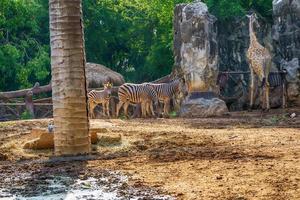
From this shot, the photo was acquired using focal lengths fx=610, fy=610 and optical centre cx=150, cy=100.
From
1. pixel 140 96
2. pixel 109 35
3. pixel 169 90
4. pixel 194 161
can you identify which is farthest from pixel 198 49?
pixel 109 35

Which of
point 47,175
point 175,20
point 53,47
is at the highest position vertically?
point 175,20

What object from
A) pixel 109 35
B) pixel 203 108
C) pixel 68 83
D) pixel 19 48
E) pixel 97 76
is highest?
pixel 109 35

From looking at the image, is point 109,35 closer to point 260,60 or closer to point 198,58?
point 198,58

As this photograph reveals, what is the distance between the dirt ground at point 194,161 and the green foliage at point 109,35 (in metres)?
11.6

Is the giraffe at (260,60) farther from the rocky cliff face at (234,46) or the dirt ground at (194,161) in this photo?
the dirt ground at (194,161)

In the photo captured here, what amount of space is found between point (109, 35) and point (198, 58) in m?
12.7

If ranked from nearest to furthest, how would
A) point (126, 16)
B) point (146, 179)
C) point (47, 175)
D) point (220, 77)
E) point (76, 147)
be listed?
point (146, 179) → point (47, 175) → point (76, 147) → point (220, 77) → point (126, 16)

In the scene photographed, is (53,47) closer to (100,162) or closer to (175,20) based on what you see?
(100,162)

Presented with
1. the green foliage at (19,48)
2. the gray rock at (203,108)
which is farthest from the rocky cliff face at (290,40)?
the green foliage at (19,48)

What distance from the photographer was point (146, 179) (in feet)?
21.0

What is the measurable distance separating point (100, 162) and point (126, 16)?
2216cm

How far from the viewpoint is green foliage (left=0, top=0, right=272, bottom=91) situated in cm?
2316

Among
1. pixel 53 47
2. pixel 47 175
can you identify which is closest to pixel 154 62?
pixel 53 47

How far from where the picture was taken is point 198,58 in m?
17.4
